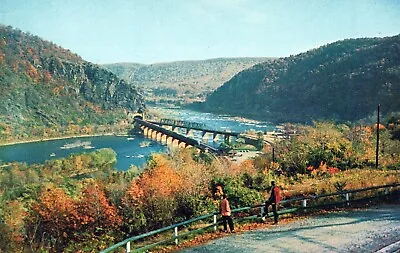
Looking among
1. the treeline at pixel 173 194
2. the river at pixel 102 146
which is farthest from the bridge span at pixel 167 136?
the treeline at pixel 173 194

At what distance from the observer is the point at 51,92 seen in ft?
423

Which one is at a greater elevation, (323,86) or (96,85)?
(96,85)

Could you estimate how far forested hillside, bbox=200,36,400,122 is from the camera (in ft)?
273

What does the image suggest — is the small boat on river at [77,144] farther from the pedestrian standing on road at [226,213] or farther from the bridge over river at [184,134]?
the pedestrian standing on road at [226,213]

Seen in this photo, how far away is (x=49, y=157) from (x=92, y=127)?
42.0 meters

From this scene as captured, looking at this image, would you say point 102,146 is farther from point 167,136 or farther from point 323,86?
point 323,86

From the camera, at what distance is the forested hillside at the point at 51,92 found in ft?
355

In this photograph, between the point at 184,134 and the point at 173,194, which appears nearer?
the point at 173,194

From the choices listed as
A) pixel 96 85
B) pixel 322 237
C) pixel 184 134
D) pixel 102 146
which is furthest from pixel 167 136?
pixel 322 237

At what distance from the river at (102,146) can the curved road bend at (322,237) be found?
56969mm

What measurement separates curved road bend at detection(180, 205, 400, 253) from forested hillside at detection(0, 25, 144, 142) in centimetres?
9356

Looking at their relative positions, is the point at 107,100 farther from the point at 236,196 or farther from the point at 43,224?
the point at 236,196

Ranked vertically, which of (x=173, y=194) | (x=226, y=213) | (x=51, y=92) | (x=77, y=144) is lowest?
(x=77, y=144)

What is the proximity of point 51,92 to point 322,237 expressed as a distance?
12824 cm
